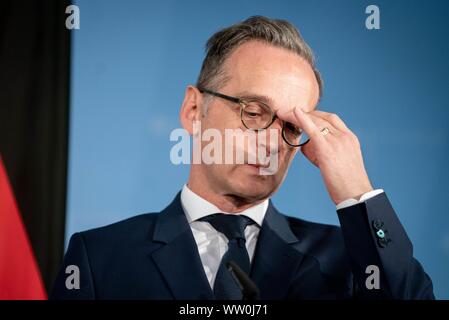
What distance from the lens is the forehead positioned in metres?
1.77

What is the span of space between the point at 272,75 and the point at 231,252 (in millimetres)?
543

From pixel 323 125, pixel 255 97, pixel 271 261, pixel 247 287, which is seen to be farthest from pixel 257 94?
pixel 247 287

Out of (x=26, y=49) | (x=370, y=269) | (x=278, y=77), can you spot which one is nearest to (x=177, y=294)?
(x=370, y=269)

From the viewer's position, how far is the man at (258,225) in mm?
1650

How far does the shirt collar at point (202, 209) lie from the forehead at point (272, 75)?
334 millimetres

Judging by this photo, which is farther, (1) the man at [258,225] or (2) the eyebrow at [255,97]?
(2) the eyebrow at [255,97]

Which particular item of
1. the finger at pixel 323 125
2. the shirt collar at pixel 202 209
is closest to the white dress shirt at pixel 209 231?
the shirt collar at pixel 202 209

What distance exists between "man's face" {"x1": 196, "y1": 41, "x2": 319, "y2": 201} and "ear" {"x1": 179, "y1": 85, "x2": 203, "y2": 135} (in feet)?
0.18

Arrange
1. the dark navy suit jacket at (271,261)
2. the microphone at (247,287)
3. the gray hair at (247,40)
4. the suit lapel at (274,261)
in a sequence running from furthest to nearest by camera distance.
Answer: the gray hair at (247,40)
the suit lapel at (274,261)
the dark navy suit jacket at (271,261)
the microphone at (247,287)

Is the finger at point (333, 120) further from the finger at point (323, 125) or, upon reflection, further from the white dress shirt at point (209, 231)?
the white dress shirt at point (209, 231)

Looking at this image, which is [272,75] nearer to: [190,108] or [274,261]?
[190,108]

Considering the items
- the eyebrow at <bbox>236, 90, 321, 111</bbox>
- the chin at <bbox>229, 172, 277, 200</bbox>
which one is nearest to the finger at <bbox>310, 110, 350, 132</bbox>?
the eyebrow at <bbox>236, 90, 321, 111</bbox>

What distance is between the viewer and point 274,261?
1.76 m
